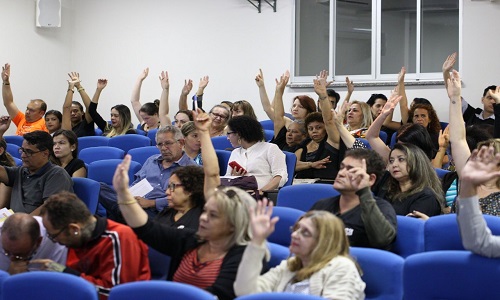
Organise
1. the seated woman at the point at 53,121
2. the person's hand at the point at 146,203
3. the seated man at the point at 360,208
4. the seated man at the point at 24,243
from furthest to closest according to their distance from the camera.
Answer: the seated woman at the point at 53,121
the person's hand at the point at 146,203
the seated man at the point at 360,208
the seated man at the point at 24,243

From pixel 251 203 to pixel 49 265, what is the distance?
0.87m

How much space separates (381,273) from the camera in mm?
3020

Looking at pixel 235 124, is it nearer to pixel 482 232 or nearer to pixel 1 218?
pixel 1 218

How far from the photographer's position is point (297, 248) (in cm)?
293

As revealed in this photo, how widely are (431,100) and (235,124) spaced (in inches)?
138

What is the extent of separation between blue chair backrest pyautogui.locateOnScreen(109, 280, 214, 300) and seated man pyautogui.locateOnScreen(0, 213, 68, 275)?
2.61ft

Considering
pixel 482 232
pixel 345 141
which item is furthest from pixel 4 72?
pixel 482 232

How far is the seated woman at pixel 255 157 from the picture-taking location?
5.43 meters

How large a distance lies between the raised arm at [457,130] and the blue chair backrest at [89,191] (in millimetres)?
2059

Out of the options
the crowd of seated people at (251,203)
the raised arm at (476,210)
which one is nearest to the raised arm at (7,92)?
the crowd of seated people at (251,203)

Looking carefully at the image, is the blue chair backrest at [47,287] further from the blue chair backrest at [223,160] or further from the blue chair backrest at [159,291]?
the blue chair backrest at [223,160]

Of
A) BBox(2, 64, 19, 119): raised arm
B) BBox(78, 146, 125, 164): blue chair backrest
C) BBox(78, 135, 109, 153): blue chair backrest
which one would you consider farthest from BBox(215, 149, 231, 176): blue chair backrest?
BBox(2, 64, 19, 119): raised arm

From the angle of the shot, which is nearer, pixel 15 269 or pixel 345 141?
pixel 15 269

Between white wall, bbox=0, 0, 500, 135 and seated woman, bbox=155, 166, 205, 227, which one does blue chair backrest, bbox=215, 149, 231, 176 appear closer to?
seated woman, bbox=155, 166, 205, 227
